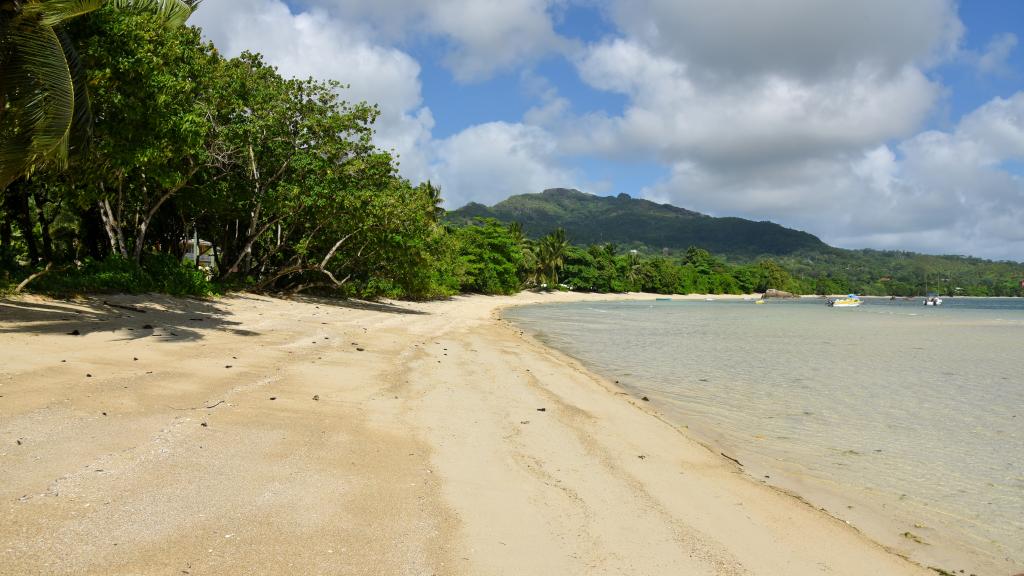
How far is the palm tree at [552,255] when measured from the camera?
3637 inches

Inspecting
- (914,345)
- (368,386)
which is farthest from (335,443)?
(914,345)

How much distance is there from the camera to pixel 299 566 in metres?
3.14

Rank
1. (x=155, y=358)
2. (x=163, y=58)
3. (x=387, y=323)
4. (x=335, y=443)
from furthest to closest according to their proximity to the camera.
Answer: (x=387, y=323) < (x=163, y=58) < (x=155, y=358) < (x=335, y=443)

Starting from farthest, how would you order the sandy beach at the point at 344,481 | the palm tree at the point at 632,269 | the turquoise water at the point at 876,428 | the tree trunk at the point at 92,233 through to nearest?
1. the palm tree at the point at 632,269
2. the tree trunk at the point at 92,233
3. the turquoise water at the point at 876,428
4. the sandy beach at the point at 344,481

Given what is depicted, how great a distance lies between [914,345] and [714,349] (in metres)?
12.1

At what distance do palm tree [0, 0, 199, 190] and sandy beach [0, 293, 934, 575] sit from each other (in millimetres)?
2847

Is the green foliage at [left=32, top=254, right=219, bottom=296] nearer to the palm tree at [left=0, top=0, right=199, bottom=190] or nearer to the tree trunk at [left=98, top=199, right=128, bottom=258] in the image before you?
the tree trunk at [left=98, top=199, right=128, bottom=258]

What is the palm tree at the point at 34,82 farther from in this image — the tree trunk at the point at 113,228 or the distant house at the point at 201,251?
the distant house at the point at 201,251

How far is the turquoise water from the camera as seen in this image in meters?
5.48

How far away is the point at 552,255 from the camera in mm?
93812

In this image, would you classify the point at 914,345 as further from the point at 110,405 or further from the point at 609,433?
the point at 110,405

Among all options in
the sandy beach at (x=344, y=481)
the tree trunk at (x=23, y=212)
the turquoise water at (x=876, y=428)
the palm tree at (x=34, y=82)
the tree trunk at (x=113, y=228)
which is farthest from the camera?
the tree trunk at (x=113, y=228)

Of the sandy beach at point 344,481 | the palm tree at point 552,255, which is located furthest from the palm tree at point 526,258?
the sandy beach at point 344,481

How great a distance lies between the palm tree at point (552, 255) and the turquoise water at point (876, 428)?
2800 inches
